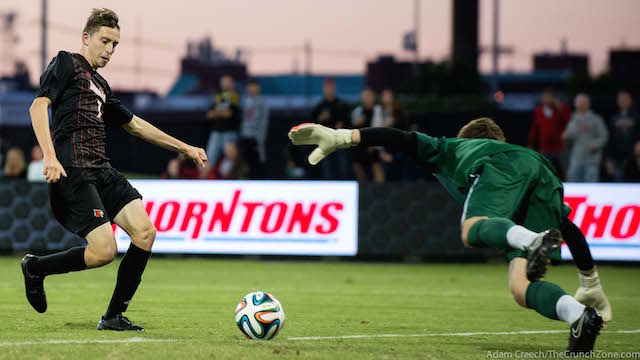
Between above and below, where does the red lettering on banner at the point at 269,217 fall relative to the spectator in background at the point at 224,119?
below

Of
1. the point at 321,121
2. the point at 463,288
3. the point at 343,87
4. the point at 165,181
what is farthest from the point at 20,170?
the point at 343,87

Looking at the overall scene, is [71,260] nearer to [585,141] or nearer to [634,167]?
[585,141]

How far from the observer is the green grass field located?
22.2 feet

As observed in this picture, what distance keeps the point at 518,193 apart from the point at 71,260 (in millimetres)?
3225

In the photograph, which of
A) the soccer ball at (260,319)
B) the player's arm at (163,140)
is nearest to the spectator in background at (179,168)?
the player's arm at (163,140)

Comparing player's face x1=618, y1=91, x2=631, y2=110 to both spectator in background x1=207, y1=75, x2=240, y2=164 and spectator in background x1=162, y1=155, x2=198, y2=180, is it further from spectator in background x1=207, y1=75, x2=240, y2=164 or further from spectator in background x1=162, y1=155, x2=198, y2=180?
spectator in background x1=162, y1=155, x2=198, y2=180

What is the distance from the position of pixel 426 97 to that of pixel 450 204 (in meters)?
21.3

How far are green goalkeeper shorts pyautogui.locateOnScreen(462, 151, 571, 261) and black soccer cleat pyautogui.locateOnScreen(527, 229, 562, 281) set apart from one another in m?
0.58

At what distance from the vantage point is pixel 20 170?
60.8 feet

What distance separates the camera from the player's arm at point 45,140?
279 inches

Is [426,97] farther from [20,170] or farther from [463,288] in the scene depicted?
[463,288]

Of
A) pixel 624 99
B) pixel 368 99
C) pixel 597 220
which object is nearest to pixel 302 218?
pixel 368 99

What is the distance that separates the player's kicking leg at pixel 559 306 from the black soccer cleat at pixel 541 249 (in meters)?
0.29

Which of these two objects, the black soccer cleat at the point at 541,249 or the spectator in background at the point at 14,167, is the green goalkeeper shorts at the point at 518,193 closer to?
the black soccer cleat at the point at 541,249
